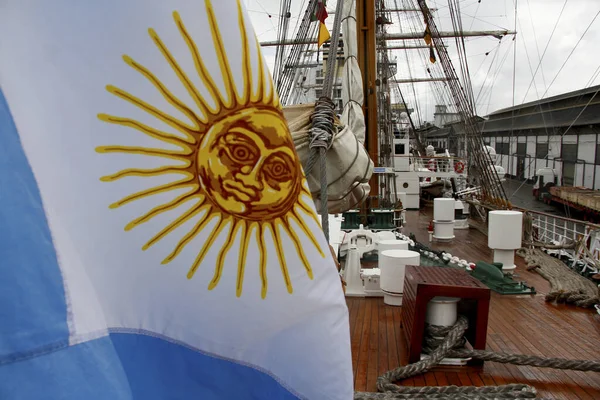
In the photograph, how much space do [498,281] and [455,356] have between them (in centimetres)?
283

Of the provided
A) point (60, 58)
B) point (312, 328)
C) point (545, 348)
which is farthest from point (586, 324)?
point (60, 58)

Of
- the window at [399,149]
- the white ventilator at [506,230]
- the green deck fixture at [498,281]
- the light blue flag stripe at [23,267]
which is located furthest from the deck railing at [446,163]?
the light blue flag stripe at [23,267]

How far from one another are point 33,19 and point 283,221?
2.50ft

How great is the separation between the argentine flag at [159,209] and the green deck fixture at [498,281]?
18.4 ft

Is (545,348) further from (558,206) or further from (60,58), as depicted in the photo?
(558,206)

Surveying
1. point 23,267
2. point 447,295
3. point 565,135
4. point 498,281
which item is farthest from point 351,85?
point 565,135

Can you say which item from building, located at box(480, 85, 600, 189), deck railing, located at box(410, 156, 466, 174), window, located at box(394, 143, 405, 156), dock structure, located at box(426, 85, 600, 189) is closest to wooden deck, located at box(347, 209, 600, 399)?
deck railing, located at box(410, 156, 466, 174)

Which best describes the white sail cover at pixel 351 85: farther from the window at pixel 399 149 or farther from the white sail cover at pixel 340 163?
the window at pixel 399 149

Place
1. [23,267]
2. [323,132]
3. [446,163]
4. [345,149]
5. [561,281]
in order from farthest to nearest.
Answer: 1. [446,163]
2. [561,281]
3. [345,149]
4. [323,132]
5. [23,267]

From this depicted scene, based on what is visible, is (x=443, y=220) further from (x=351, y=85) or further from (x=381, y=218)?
(x=351, y=85)

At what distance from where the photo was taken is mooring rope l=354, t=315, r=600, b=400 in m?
3.40

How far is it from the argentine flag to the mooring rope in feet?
8.02

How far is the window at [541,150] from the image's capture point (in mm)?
29953

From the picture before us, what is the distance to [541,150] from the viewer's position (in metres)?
30.5
